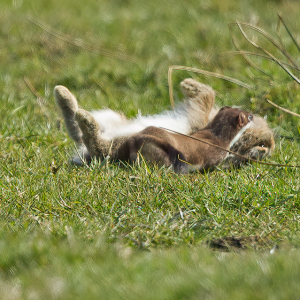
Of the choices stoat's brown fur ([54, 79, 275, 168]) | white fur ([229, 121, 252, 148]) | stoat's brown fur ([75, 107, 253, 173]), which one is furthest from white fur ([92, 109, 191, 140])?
white fur ([229, 121, 252, 148])

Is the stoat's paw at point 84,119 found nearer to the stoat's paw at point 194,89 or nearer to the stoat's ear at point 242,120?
the stoat's paw at point 194,89

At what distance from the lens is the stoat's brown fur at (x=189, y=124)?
11.4ft

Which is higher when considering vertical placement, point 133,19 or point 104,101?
point 133,19

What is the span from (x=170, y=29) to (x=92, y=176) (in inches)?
184

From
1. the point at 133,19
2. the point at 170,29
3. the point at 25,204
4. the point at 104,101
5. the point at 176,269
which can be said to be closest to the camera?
the point at 176,269

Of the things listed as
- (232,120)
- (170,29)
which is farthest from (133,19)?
(232,120)

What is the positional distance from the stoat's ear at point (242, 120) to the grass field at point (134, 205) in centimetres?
33

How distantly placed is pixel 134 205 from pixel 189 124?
1.24 meters

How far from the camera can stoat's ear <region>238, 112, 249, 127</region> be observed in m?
3.66

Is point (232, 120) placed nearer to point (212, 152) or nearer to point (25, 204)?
point (212, 152)

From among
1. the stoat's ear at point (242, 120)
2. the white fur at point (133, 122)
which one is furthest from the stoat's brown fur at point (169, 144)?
the white fur at point (133, 122)

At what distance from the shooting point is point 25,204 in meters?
2.82

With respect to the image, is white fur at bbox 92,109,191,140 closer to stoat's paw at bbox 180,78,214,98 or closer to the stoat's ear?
stoat's paw at bbox 180,78,214,98

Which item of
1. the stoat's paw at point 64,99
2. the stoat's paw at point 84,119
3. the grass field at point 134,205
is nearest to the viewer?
the grass field at point 134,205
